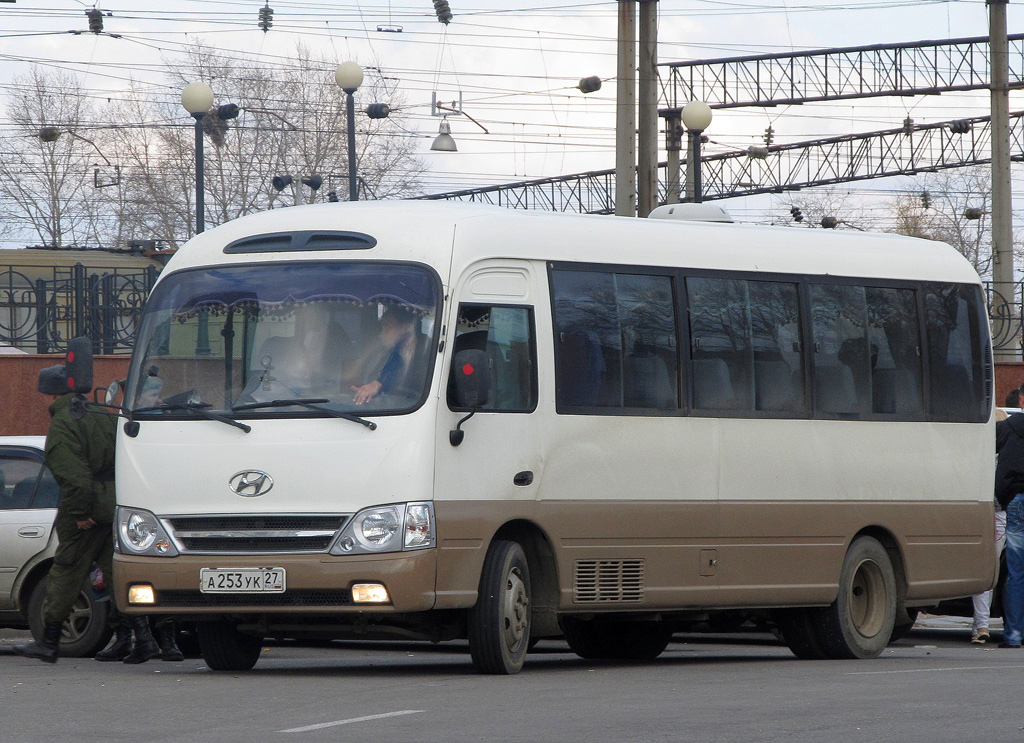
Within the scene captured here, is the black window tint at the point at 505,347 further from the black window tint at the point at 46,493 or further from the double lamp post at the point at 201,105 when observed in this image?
the double lamp post at the point at 201,105

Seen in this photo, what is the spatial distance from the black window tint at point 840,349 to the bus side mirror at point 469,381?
316 centimetres

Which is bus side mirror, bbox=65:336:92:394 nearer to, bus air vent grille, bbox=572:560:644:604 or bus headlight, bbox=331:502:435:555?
bus headlight, bbox=331:502:435:555

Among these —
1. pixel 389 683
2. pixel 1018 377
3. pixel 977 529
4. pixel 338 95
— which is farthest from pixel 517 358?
pixel 338 95

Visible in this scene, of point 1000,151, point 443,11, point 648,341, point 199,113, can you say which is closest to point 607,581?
point 648,341

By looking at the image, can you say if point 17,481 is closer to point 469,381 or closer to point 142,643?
point 142,643

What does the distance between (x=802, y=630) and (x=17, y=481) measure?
5718 mm

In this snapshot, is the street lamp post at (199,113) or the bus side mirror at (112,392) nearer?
the bus side mirror at (112,392)

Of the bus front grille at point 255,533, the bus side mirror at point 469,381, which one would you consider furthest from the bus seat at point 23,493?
the bus side mirror at point 469,381

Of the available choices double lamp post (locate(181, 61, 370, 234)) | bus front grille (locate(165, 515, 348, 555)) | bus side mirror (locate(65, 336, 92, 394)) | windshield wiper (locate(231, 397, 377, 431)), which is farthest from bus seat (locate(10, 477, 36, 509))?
double lamp post (locate(181, 61, 370, 234))

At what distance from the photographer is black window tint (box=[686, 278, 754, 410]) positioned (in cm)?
1123

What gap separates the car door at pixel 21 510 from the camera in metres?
12.3

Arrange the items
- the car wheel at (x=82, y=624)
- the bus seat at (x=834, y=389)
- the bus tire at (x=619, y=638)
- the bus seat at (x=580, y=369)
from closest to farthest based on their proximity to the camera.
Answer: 1. the bus seat at (x=580, y=369)
2. the bus seat at (x=834, y=389)
3. the car wheel at (x=82, y=624)
4. the bus tire at (x=619, y=638)

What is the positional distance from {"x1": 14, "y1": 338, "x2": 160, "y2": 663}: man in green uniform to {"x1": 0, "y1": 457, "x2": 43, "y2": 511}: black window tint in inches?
66.0

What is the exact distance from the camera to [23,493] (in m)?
12.6
